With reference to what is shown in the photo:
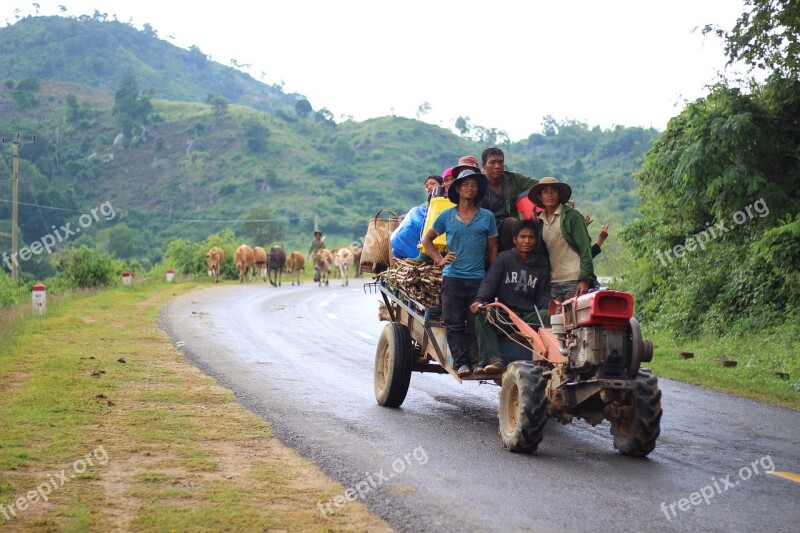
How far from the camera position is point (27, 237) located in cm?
7531

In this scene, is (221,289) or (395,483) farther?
(221,289)

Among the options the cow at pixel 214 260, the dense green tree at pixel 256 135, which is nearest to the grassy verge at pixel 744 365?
the cow at pixel 214 260

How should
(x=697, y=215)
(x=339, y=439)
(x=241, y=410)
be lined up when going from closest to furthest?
(x=339, y=439) → (x=241, y=410) → (x=697, y=215)

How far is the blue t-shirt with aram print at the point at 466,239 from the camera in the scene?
9.22 m

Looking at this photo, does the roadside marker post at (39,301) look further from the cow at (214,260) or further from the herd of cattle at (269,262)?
the cow at (214,260)

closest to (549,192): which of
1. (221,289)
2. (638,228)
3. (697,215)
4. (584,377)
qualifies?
(584,377)

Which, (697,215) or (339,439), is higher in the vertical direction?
(697,215)

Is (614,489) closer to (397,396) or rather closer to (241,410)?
(397,396)

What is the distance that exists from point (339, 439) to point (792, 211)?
37.1 ft

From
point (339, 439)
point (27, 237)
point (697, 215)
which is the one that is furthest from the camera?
point (27, 237)

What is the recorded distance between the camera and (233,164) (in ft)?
337

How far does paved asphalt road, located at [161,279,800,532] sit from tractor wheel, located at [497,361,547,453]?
164 mm

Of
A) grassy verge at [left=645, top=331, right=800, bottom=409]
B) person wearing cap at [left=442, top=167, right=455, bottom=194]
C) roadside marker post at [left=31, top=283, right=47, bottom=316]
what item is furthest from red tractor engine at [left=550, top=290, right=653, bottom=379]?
roadside marker post at [left=31, top=283, right=47, bottom=316]

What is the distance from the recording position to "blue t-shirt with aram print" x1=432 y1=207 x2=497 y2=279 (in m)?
9.22
